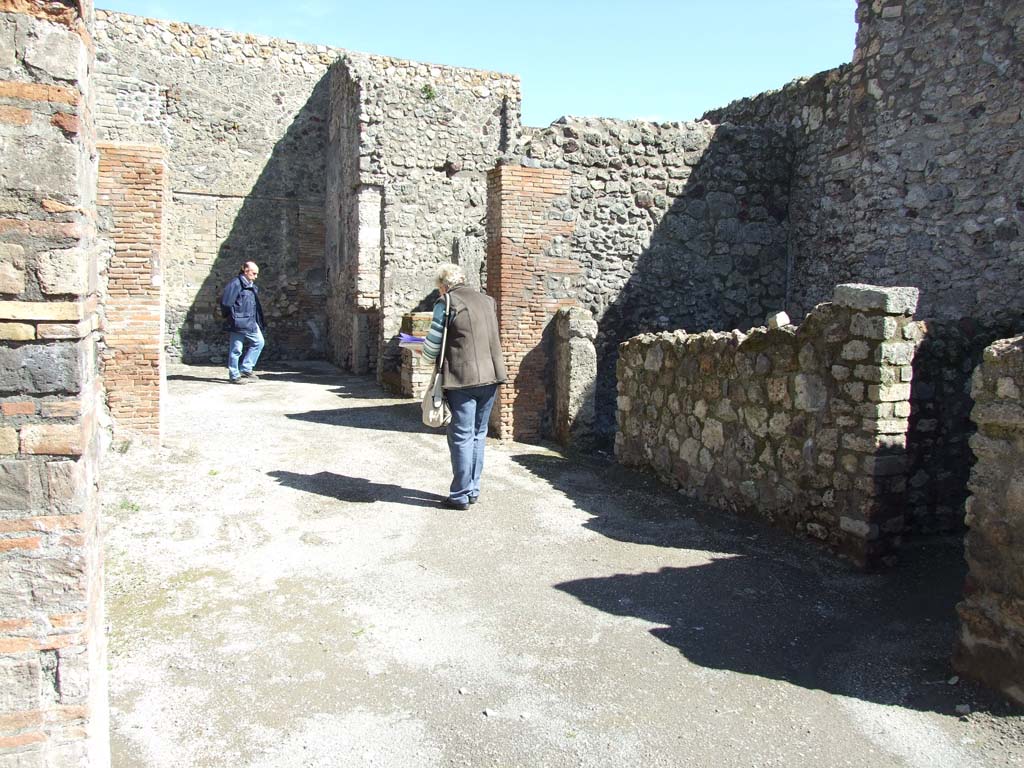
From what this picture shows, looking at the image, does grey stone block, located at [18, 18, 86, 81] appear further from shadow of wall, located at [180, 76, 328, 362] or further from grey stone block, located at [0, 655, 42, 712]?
shadow of wall, located at [180, 76, 328, 362]

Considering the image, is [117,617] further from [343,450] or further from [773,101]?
[773,101]

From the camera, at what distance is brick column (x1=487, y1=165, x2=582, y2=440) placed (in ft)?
27.9

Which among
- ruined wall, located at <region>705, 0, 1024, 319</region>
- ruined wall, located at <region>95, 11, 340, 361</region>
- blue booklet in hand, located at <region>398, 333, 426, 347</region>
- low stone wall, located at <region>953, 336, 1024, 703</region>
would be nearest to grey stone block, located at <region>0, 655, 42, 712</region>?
low stone wall, located at <region>953, 336, 1024, 703</region>

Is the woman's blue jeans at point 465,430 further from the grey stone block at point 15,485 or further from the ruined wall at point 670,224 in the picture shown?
the grey stone block at point 15,485

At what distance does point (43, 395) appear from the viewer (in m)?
2.40

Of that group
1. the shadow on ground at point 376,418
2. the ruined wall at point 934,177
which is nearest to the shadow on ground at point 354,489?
the shadow on ground at point 376,418

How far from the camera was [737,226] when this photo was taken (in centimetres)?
929

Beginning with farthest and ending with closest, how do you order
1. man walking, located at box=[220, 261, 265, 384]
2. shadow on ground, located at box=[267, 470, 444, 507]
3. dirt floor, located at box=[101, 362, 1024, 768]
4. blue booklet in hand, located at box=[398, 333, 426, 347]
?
1. man walking, located at box=[220, 261, 265, 384]
2. blue booklet in hand, located at box=[398, 333, 426, 347]
3. shadow on ground, located at box=[267, 470, 444, 507]
4. dirt floor, located at box=[101, 362, 1024, 768]

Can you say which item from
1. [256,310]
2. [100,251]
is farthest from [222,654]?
[256,310]

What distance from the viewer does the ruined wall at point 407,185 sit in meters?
12.4

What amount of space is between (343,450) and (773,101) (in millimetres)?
6394

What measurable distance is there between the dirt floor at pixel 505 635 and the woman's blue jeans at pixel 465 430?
0.22 meters

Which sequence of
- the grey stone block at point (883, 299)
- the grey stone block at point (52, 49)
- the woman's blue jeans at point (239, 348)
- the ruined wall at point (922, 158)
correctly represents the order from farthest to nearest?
1. the woman's blue jeans at point (239, 348)
2. the ruined wall at point (922, 158)
3. the grey stone block at point (883, 299)
4. the grey stone block at point (52, 49)

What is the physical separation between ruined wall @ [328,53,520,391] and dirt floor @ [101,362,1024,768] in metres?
6.18
